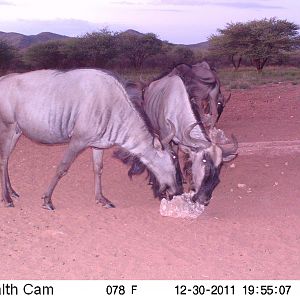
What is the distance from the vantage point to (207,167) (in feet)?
23.5

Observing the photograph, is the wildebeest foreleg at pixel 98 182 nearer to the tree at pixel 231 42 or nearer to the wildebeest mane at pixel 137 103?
the wildebeest mane at pixel 137 103

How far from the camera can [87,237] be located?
A: 21.9ft

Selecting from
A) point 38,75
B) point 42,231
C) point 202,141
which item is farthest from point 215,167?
point 38,75

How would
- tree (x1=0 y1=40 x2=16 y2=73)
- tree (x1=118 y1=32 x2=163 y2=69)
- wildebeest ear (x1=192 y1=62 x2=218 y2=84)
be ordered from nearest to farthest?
wildebeest ear (x1=192 y1=62 x2=218 y2=84), tree (x1=0 y1=40 x2=16 y2=73), tree (x1=118 y1=32 x2=163 y2=69)

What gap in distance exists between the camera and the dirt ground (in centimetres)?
577

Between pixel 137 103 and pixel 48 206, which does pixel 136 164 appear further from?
pixel 48 206

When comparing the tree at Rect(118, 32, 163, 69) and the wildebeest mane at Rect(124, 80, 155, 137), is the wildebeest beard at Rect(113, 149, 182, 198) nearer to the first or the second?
the wildebeest mane at Rect(124, 80, 155, 137)

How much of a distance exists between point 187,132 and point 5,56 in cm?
2595

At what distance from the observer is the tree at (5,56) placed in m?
31.3

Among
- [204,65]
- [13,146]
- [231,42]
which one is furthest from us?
[231,42]

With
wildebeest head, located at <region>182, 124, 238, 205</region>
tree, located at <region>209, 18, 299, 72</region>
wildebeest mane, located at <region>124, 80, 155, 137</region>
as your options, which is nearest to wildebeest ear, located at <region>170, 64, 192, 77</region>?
wildebeest mane, located at <region>124, 80, 155, 137</region>

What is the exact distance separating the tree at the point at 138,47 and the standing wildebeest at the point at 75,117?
2705cm

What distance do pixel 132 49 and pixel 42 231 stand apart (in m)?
28.7

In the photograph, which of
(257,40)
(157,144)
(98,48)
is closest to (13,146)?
(157,144)
